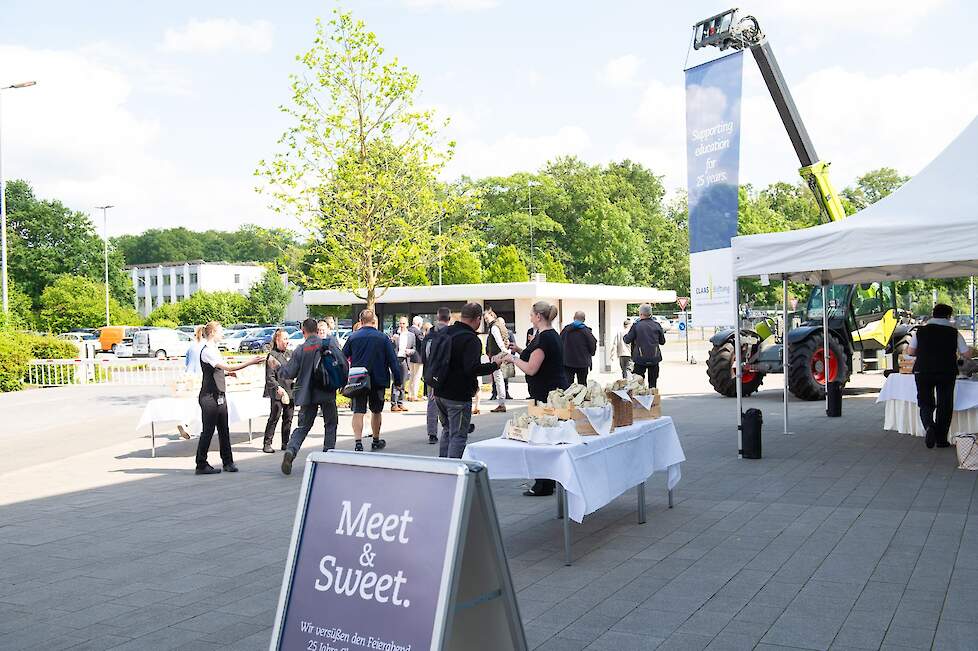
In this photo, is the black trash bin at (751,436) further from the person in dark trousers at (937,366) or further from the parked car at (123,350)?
the parked car at (123,350)

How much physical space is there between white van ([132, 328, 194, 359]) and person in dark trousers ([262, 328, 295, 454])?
35293 millimetres

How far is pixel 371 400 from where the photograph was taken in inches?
457

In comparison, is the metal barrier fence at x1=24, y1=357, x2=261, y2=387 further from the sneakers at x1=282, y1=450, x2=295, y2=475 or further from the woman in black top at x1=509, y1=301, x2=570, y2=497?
the woman in black top at x1=509, y1=301, x2=570, y2=497

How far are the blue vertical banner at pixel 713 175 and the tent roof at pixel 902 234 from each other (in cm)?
239

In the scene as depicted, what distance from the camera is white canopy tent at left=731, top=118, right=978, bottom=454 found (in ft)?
28.5

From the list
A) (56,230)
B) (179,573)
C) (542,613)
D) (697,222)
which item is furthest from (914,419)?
(56,230)

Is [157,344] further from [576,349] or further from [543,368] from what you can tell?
[543,368]

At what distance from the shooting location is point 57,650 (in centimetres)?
483

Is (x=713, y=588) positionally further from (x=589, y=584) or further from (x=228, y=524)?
(x=228, y=524)

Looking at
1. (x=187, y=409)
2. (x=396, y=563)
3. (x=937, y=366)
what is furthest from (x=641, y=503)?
(x=187, y=409)

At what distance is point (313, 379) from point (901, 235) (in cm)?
629

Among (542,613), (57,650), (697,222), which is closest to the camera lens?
(57,650)

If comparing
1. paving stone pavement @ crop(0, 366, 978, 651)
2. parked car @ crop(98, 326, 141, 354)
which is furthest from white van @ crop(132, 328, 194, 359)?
paving stone pavement @ crop(0, 366, 978, 651)

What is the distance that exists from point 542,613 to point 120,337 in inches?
1984
